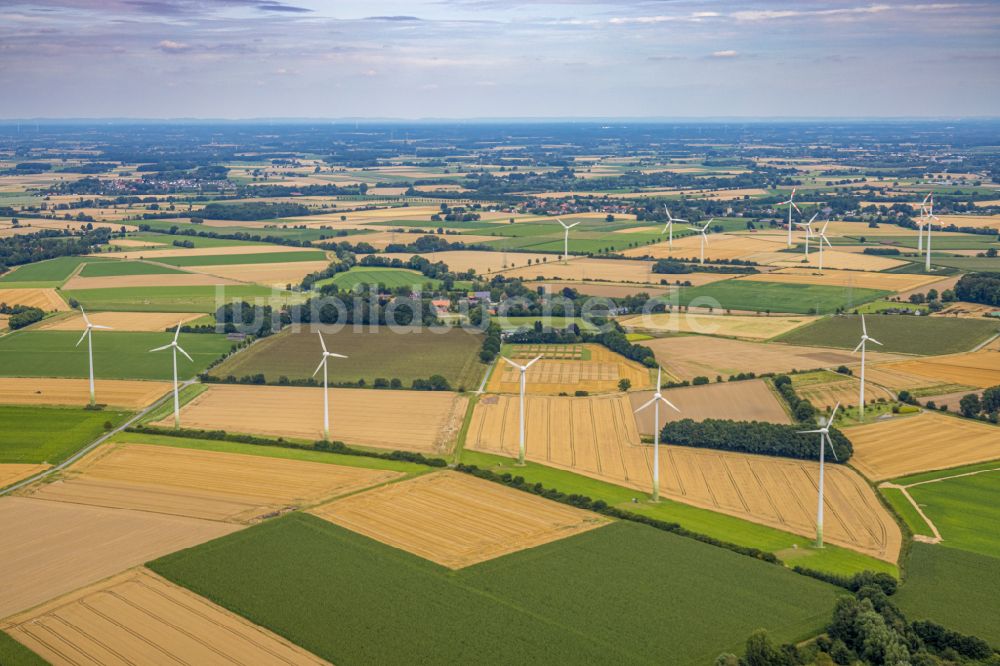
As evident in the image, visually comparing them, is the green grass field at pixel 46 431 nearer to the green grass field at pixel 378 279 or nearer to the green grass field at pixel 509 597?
the green grass field at pixel 509 597

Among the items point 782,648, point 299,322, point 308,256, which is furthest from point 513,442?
point 308,256

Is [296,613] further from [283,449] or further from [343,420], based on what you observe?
[343,420]

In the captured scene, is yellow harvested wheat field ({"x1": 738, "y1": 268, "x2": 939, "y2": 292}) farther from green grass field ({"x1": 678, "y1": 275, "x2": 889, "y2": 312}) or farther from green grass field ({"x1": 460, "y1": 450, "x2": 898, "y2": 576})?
green grass field ({"x1": 460, "y1": 450, "x2": 898, "y2": 576})

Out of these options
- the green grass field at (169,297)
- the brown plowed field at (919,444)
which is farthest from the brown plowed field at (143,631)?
the green grass field at (169,297)

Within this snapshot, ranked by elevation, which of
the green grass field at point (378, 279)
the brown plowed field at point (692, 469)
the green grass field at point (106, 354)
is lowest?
→ the brown plowed field at point (692, 469)

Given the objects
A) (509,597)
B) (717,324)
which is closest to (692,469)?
(509,597)

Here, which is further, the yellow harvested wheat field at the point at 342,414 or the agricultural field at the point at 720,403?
the agricultural field at the point at 720,403

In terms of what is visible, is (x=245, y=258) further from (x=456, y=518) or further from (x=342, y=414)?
(x=456, y=518)
